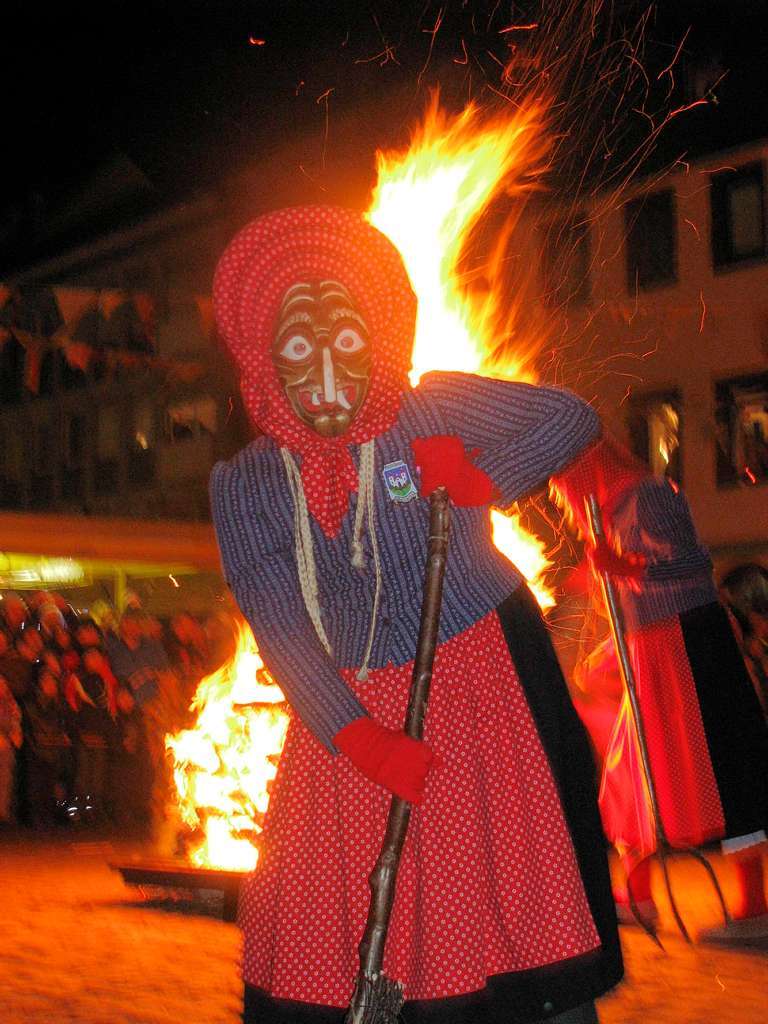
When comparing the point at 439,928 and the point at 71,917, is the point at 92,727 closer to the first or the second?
the point at 71,917

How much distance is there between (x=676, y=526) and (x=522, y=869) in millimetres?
3042

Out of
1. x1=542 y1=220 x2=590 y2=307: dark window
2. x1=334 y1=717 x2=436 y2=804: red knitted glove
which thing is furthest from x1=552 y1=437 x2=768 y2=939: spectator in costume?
x1=542 y1=220 x2=590 y2=307: dark window

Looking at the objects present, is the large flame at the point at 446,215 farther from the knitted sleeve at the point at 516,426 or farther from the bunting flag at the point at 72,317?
the bunting flag at the point at 72,317

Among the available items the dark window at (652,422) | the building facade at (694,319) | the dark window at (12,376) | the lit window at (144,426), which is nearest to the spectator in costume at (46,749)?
the building facade at (694,319)

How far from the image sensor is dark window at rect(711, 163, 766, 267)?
2091 cm

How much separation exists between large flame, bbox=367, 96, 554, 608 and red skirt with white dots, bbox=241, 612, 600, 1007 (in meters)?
2.15

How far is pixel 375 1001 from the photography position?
91.0 inches

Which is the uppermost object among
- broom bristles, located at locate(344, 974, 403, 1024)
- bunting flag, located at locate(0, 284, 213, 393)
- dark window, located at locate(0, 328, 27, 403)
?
dark window, located at locate(0, 328, 27, 403)

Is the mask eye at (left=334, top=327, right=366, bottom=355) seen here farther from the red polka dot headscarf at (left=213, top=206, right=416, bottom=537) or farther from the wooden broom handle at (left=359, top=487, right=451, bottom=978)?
the wooden broom handle at (left=359, top=487, right=451, bottom=978)

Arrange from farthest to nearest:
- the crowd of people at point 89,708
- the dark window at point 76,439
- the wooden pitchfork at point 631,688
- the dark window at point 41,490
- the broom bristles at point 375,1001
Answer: the dark window at point 41,490
the dark window at point 76,439
the crowd of people at point 89,708
the wooden pitchfork at point 631,688
the broom bristles at point 375,1001

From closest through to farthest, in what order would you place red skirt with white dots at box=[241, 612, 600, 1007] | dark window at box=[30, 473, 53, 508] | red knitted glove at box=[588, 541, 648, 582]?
red skirt with white dots at box=[241, 612, 600, 1007]
red knitted glove at box=[588, 541, 648, 582]
dark window at box=[30, 473, 53, 508]

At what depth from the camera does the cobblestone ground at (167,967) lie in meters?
4.59

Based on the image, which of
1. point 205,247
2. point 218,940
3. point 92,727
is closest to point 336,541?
point 218,940

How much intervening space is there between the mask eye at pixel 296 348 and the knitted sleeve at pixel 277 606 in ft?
0.77
